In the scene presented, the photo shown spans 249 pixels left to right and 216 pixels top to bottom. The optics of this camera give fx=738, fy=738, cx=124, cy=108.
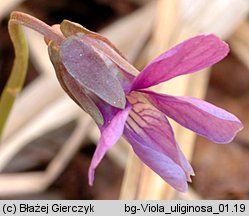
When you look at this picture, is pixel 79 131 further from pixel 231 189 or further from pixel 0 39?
pixel 0 39

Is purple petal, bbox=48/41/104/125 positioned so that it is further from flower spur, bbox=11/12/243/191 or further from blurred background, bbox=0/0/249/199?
blurred background, bbox=0/0/249/199

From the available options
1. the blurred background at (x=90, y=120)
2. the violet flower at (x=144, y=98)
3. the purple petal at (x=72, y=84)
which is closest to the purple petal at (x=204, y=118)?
the violet flower at (x=144, y=98)

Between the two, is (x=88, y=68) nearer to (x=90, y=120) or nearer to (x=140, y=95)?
(x=140, y=95)

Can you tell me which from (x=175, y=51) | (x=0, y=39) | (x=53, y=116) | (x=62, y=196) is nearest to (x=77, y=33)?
(x=175, y=51)

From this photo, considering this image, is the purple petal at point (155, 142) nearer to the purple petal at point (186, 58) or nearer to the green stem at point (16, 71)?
the purple petal at point (186, 58)

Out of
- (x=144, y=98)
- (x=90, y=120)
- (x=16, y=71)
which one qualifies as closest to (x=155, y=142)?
(x=144, y=98)
